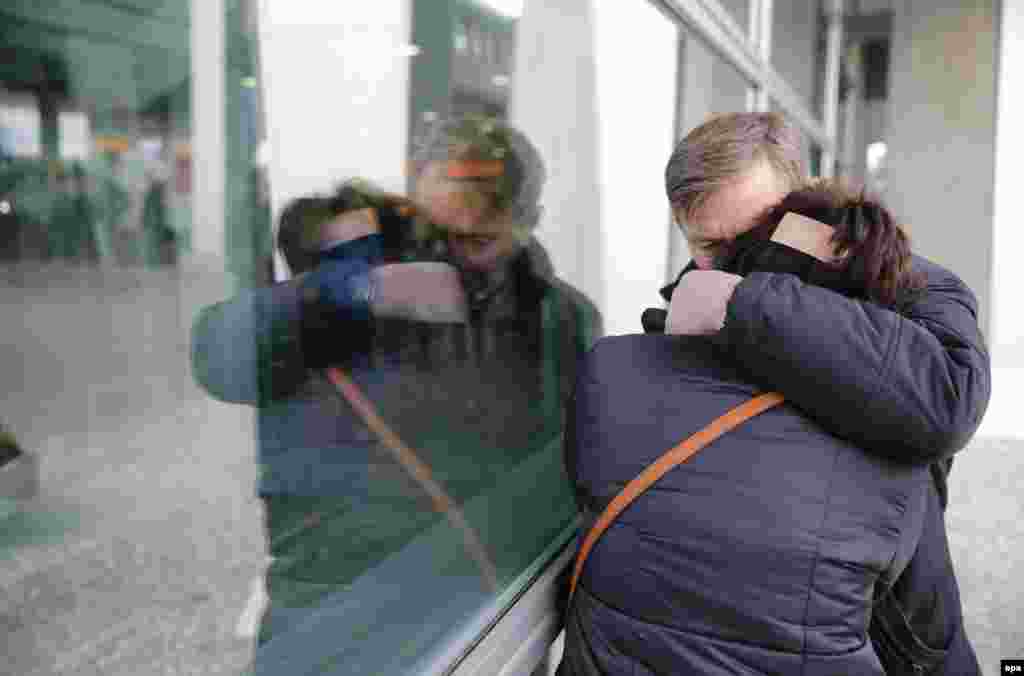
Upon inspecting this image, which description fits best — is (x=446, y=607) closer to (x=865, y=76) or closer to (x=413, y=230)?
(x=413, y=230)

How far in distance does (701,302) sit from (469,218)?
630 mm

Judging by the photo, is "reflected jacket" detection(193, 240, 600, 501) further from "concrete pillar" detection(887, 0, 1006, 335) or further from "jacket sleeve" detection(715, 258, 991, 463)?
"concrete pillar" detection(887, 0, 1006, 335)

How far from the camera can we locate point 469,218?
1.85 metres

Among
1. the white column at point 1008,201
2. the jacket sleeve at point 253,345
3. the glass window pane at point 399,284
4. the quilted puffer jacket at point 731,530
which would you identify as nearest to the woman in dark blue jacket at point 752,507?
the quilted puffer jacket at point 731,530

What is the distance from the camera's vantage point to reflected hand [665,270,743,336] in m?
1.37

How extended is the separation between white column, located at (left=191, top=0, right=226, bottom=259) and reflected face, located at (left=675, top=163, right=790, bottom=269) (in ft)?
2.80

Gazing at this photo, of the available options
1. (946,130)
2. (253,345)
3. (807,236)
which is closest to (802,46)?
(946,130)

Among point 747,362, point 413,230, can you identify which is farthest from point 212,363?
point 747,362

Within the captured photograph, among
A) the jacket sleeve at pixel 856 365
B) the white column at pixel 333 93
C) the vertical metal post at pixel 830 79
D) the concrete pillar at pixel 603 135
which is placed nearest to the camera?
the jacket sleeve at pixel 856 365

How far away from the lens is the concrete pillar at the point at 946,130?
21.7ft

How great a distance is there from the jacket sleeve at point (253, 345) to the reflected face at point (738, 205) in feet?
2.38

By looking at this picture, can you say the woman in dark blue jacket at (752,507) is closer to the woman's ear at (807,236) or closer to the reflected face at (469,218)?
the woman's ear at (807,236)

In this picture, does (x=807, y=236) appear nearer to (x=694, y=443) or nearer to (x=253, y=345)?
(x=694, y=443)

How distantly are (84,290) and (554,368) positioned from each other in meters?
8.66
